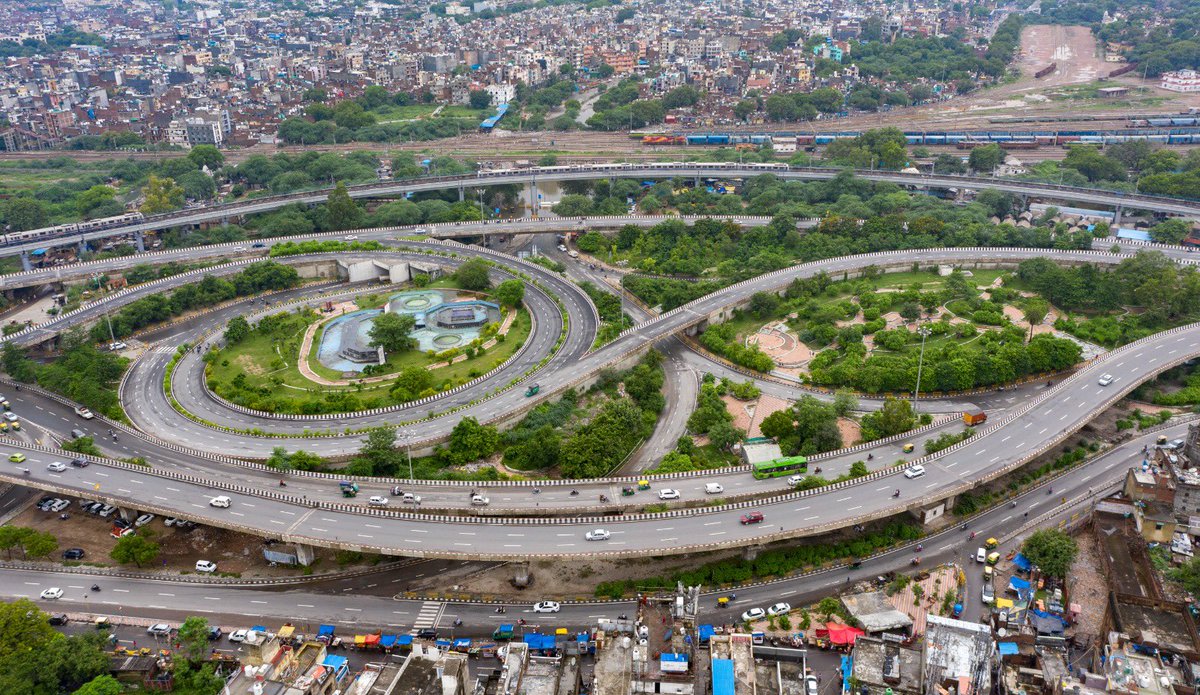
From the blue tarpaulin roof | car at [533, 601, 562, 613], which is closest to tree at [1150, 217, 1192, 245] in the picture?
the blue tarpaulin roof

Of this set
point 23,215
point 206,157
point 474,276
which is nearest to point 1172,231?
point 474,276

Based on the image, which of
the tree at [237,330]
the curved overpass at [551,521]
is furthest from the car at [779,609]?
the tree at [237,330]

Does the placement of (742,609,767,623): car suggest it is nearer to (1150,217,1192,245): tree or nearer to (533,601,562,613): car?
(533,601,562,613): car

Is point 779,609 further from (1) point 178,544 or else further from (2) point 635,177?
(2) point 635,177

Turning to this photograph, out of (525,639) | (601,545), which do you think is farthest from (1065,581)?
(525,639)

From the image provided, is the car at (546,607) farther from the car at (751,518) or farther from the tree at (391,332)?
the tree at (391,332)
